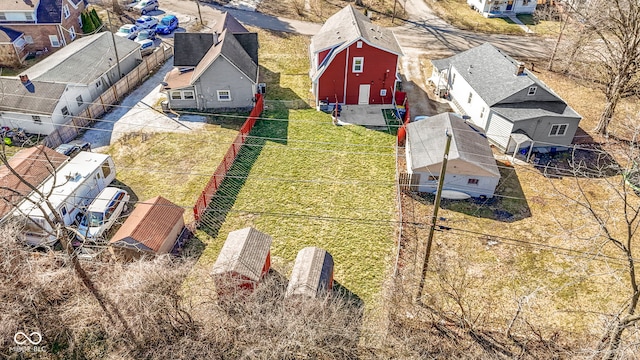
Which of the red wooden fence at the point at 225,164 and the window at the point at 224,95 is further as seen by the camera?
the window at the point at 224,95

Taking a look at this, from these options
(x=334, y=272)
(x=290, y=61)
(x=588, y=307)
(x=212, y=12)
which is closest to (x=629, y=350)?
(x=588, y=307)

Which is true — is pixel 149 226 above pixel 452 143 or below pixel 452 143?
below

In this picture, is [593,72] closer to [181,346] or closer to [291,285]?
[291,285]

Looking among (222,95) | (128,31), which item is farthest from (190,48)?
(128,31)

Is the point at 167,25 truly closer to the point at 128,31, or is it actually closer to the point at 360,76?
the point at 128,31

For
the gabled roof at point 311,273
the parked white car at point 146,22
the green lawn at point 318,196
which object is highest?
the parked white car at point 146,22

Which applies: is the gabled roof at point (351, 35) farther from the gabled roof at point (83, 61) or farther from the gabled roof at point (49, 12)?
the gabled roof at point (49, 12)

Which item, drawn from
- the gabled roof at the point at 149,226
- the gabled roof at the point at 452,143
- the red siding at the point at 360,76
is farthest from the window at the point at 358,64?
the gabled roof at the point at 149,226
